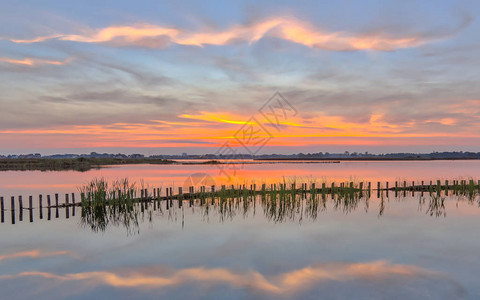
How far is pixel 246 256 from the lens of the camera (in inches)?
528

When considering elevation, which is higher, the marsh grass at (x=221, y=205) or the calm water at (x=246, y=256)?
the marsh grass at (x=221, y=205)

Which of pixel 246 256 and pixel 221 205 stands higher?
pixel 221 205

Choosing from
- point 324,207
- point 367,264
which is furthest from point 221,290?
point 324,207

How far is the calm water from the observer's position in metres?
10.2

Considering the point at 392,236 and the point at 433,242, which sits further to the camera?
the point at 392,236

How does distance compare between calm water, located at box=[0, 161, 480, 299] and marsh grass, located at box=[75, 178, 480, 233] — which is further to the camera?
marsh grass, located at box=[75, 178, 480, 233]

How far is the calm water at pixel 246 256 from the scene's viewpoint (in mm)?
10250

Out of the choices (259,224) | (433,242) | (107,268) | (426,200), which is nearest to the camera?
(107,268)

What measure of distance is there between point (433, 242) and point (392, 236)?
5.76 feet

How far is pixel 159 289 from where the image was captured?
1028cm

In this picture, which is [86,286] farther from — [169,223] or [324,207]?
[324,207]

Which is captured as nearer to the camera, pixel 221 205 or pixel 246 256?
pixel 246 256

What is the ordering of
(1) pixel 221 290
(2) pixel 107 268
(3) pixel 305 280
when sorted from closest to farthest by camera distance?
1. (1) pixel 221 290
2. (3) pixel 305 280
3. (2) pixel 107 268

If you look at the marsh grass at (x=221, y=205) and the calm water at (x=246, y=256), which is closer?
the calm water at (x=246, y=256)
